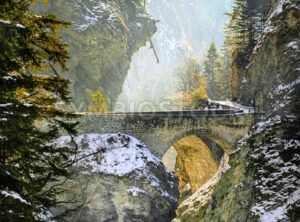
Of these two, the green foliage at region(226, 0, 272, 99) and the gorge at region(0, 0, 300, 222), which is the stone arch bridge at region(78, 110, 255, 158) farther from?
the green foliage at region(226, 0, 272, 99)

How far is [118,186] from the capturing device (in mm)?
26172

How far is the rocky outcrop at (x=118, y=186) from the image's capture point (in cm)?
2553

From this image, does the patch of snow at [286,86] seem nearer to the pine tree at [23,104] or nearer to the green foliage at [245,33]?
the pine tree at [23,104]

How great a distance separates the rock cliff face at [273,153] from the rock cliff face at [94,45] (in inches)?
902

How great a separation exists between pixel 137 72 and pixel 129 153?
9000cm

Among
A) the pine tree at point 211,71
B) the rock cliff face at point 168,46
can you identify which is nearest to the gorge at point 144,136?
the pine tree at point 211,71

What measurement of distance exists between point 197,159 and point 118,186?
15.0 metres

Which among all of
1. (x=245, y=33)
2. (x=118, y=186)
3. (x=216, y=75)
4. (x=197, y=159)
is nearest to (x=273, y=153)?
(x=118, y=186)

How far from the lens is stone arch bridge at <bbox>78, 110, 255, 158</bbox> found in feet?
93.8

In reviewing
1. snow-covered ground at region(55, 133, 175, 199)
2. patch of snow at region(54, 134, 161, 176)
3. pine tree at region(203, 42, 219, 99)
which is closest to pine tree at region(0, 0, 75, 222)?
snow-covered ground at region(55, 133, 175, 199)

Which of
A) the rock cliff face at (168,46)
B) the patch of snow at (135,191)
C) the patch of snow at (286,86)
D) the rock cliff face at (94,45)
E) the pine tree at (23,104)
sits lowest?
the patch of snow at (135,191)

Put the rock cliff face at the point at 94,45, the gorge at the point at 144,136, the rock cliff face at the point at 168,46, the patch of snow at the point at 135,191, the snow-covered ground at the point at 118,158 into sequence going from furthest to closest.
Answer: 1. the rock cliff face at the point at 168,46
2. the rock cliff face at the point at 94,45
3. the snow-covered ground at the point at 118,158
4. the patch of snow at the point at 135,191
5. the gorge at the point at 144,136

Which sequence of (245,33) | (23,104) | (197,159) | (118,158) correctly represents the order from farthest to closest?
1. (245,33)
2. (197,159)
3. (118,158)
4. (23,104)

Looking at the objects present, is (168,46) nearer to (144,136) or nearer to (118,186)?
(144,136)
